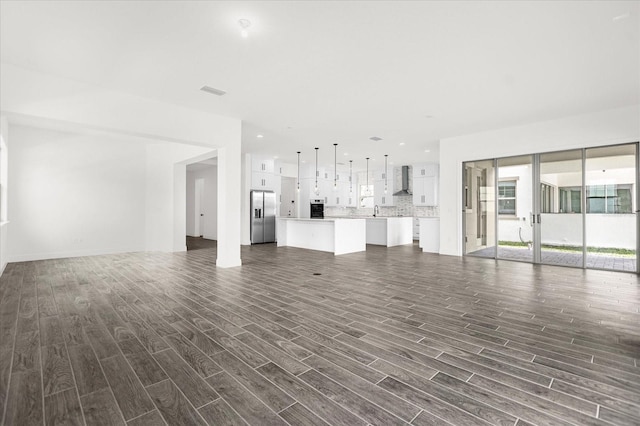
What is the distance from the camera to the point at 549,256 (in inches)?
247

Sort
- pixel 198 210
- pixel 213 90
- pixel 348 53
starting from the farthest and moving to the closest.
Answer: pixel 198 210
pixel 213 90
pixel 348 53

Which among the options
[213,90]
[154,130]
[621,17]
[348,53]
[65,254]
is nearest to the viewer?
[621,17]

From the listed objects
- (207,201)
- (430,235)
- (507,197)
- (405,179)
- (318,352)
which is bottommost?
(318,352)

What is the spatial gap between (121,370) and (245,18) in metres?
3.12

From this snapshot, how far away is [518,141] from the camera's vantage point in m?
6.43

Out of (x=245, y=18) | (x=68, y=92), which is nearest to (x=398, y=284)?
(x=245, y=18)

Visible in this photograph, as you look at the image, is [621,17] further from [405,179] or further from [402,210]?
[402,210]

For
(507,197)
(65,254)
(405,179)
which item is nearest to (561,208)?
(507,197)

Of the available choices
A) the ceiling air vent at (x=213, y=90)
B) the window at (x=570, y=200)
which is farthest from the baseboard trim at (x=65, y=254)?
the window at (x=570, y=200)

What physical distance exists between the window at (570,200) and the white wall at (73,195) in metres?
10.1

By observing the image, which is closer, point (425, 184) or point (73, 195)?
point (73, 195)

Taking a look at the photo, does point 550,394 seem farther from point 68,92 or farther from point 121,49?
point 68,92

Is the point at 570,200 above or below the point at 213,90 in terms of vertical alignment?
below

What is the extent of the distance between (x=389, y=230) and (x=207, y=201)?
23.0 ft
